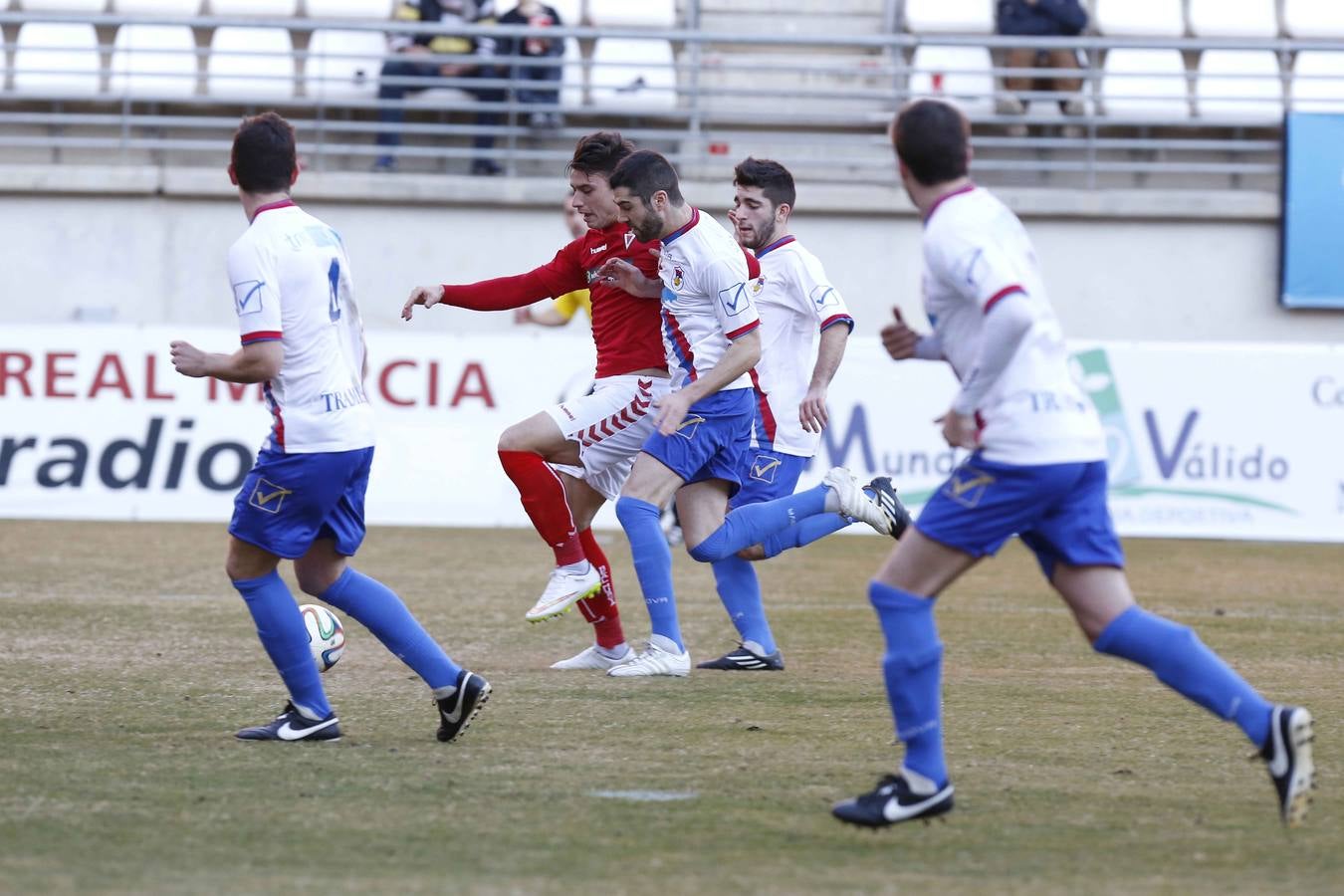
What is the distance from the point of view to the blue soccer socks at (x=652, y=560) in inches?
274

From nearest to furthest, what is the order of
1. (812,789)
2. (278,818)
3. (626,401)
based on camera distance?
1. (278,818)
2. (812,789)
3. (626,401)

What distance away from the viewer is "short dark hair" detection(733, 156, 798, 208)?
24.2 ft

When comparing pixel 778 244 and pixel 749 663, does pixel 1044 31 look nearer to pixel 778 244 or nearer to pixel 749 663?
pixel 778 244

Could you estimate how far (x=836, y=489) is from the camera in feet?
23.8

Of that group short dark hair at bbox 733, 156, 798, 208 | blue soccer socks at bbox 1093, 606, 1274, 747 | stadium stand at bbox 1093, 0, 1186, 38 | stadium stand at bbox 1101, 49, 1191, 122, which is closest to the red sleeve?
short dark hair at bbox 733, 156, 798, 208

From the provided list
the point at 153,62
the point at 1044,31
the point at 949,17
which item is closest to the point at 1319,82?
the point at 1044,31

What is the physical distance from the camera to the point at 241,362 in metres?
5.17

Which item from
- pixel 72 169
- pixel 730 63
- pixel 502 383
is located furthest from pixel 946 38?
pixel 72 169

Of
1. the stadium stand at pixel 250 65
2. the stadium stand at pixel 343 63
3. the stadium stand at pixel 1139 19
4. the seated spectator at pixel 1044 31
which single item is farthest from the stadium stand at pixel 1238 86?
the stadium stand at pixel 250 65

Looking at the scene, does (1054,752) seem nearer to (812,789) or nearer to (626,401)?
(812,789)

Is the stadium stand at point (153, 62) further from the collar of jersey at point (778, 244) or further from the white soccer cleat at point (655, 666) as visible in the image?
the white soccer cleat at point (655, 666)

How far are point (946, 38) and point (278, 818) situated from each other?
1459cm

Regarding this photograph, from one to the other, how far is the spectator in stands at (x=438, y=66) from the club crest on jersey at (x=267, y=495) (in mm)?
12730

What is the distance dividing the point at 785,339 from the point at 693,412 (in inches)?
34.5
